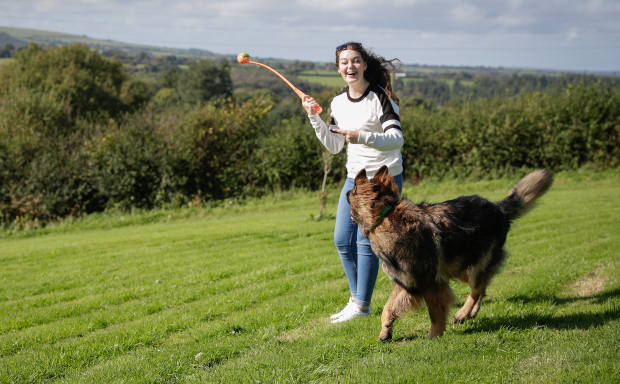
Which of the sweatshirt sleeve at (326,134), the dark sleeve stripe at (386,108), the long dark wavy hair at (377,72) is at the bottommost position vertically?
the sweatshirt sleeve at (326,134)

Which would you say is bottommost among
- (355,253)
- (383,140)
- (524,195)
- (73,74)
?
(355,253)

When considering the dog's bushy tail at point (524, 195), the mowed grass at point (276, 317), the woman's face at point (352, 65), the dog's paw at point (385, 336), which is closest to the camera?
the mowed grass at point (276, 317)

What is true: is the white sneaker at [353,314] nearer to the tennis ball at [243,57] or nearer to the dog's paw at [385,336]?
the dog's paw at [385,336]

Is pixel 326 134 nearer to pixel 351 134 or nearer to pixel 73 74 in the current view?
pixel 351 134

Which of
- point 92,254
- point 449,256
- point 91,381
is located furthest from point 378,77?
point 92,254

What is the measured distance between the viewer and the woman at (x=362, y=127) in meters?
4.23

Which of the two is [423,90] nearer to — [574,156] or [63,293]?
[574,156]

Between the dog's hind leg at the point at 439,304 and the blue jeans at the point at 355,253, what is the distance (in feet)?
2.31

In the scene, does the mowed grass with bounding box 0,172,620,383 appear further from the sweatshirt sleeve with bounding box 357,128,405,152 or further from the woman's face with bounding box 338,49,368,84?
the woman's face with bounding box 338,49,368,84

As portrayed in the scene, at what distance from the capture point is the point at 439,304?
3.96m

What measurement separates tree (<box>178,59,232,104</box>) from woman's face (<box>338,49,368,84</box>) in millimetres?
39204

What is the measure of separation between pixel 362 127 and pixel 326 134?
36cm

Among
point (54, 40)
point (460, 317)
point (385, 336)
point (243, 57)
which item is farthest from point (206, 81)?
point (54, 40)

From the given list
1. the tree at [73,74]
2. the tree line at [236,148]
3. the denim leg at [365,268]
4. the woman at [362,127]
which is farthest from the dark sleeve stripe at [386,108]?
the tree at [73,74]
